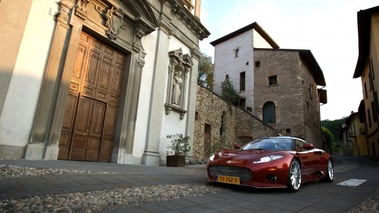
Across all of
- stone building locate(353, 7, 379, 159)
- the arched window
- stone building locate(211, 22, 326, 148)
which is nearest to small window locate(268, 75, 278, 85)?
stone building locate(211, 22, 326, 148)

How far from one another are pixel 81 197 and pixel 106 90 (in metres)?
6.09

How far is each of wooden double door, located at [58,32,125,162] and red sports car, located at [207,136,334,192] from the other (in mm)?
4562

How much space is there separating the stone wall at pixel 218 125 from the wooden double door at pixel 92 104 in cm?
670

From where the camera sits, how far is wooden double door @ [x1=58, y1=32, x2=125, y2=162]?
728 centimetres

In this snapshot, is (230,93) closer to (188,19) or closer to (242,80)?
(242,80)

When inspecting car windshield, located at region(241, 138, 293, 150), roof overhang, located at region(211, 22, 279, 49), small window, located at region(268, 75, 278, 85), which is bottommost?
car windshield, located at region(241, 138, 293, 150)

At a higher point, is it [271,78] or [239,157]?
[271,78]

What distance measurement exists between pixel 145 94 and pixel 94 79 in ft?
7.28

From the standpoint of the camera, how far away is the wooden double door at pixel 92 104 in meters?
7.28

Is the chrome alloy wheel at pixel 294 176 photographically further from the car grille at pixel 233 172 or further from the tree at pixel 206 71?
the tree at pixel 206 71

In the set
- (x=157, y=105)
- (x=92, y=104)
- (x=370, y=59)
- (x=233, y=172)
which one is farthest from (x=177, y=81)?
(x=370, y=59)

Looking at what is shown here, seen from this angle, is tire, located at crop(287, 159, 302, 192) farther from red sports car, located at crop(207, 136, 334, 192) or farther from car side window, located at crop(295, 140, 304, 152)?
car side window, located at crop(295, 140, 304, 152)

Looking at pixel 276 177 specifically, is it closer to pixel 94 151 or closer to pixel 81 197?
pixel 81 197

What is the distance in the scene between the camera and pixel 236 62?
30547 millimetres
